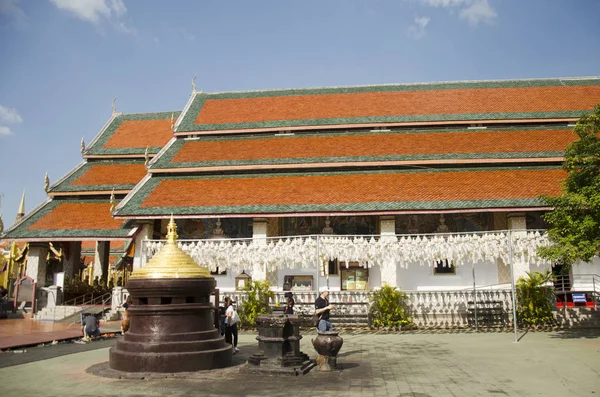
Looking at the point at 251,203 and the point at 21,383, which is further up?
the point at 251,203

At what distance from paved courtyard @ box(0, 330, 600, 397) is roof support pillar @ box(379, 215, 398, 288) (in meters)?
7.15

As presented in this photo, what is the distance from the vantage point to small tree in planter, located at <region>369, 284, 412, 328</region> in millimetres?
20438

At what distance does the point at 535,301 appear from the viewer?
65.3 ft

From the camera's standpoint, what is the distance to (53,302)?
1014 inches

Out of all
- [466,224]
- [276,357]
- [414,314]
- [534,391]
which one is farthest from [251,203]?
[534,391]

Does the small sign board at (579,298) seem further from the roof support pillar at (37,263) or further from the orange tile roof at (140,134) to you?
the roof support pillar at (37,263)

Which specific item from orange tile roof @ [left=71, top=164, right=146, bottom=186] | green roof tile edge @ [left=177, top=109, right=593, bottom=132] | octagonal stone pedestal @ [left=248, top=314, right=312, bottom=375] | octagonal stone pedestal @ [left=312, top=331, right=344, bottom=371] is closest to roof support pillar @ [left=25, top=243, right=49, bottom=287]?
orange tile roof @ [left=71, top=164, right=146, bottom=186]

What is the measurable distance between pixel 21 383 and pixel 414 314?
1545 cm

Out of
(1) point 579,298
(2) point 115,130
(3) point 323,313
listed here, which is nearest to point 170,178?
(2) point 115,130

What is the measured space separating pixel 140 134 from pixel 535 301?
2672 cm

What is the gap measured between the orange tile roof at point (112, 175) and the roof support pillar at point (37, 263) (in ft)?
15.4

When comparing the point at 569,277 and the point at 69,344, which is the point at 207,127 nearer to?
the point at 69,344

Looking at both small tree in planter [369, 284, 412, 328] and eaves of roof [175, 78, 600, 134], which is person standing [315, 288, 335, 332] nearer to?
small tree in planter [369, 284, 412, 328]

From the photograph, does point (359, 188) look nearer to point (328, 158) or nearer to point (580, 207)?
point (328, 158)
